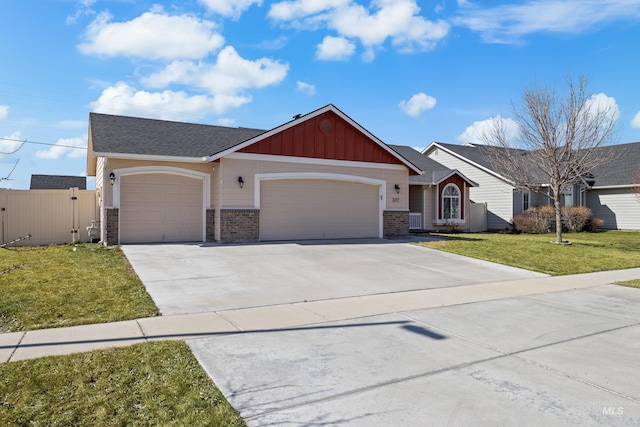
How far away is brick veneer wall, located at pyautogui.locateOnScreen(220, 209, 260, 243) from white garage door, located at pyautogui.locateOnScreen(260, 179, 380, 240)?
386 millimetres

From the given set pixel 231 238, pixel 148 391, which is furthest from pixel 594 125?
pixel 148 391

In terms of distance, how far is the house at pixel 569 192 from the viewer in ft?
90.3

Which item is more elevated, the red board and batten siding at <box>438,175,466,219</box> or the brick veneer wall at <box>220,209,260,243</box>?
the red board and batten siding at <box>438,175,466,219</box>

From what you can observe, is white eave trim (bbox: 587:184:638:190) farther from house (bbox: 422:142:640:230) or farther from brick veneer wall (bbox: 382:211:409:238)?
brick veneer wall (bbox: 382:211:409:238)

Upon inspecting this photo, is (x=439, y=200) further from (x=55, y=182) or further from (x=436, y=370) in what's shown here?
(x=55, y=182)

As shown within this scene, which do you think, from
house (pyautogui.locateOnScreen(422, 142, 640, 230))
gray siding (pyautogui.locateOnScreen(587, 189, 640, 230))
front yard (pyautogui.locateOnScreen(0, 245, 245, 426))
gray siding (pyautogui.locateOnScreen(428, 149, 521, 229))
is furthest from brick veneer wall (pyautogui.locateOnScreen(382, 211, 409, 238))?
gray siding (pyautogui.locateOnScreen(587, 189, 640, 230))

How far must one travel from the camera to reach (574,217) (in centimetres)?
2684

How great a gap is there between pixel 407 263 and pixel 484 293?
3576 millimetres

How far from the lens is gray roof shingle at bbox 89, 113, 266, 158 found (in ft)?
49.9

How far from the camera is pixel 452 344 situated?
19.2 ft

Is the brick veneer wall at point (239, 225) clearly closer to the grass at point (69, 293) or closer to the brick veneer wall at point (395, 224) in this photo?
the grass at point (69, 293)

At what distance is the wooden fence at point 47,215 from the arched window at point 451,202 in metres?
17.5

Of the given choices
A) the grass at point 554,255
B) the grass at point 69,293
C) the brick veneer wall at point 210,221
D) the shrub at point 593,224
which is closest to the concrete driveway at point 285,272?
the grass at point 69,293

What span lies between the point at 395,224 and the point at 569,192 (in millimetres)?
16036
